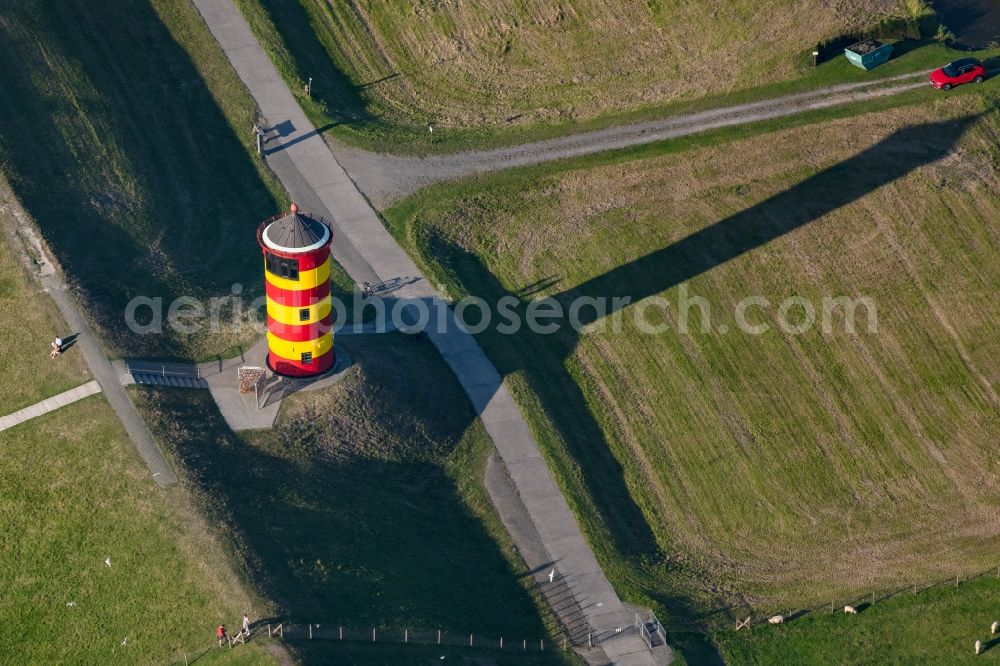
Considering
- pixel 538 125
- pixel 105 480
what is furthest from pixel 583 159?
pixel 105 480

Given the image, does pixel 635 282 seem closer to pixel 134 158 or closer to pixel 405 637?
pixel 405 637

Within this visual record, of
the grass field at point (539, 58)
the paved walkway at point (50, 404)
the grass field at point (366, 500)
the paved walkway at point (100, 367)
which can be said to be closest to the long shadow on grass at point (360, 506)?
the grass field at point (366, 500)

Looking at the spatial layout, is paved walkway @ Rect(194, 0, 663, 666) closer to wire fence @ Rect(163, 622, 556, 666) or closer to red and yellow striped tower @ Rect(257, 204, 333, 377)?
wire fence @ Rect(163, 622, 556, 666)

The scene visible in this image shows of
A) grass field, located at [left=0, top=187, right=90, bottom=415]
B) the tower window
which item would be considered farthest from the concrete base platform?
the tower window

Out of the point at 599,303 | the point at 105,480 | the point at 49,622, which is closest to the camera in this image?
the point at 49,622

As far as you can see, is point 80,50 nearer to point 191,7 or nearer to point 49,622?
point 191,7
